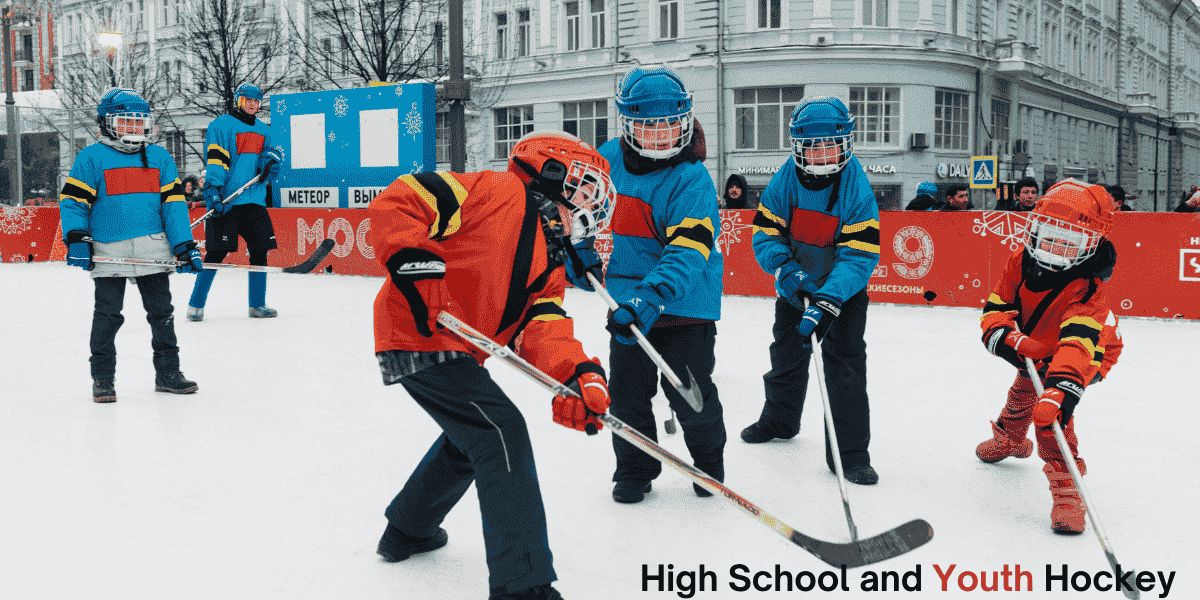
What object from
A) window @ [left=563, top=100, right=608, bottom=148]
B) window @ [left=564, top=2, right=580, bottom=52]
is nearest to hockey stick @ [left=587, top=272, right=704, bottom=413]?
window @ [left=563, top=100, right=608, bottom=148]

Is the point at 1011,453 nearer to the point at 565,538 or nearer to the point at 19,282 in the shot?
the point at 565,538

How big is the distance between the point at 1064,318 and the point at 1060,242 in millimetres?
284

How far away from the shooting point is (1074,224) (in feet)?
11.5

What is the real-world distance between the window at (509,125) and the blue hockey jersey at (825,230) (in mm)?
25883

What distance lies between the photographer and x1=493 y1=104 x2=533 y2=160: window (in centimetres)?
2977

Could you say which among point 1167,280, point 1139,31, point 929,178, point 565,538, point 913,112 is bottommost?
point 565,538

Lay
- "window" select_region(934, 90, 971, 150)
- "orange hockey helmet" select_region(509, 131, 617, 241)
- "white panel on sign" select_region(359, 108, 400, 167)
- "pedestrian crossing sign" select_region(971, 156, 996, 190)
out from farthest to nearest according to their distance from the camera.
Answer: "window" select_region(934, 90, 971, 150)
"pedestrian crossing sign" select_region(971, 156, 996, 190)
"white panel on sign" select_region(359, 108, 400, 167)
"orange hockey helmet" select_region(509, 131, 617, 241)

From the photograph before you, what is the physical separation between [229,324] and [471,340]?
701 centimetres

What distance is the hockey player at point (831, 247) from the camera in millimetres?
4055

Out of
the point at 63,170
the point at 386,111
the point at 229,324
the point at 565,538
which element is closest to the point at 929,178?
the point at 386,111

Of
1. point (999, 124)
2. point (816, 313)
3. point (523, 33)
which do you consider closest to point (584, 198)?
point (816, 313)

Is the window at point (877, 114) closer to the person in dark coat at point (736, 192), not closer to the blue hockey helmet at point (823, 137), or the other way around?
the person in dark coat at point (736, 192)

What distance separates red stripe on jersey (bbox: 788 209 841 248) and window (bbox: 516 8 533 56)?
87.7 feet

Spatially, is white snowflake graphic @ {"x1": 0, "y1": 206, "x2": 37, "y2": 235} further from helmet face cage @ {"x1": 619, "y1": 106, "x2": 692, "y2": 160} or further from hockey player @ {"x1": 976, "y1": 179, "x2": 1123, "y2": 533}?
hockey player @ {"x1": 976, "y1": 179, "x2": 1123, "y2": 533}
